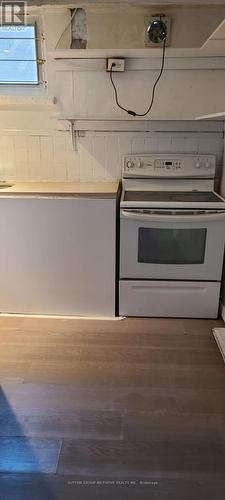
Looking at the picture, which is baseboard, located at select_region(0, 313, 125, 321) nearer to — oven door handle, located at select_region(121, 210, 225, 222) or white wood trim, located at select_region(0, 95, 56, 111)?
oven door handle, located at select_region(121, 210, 225, 222)

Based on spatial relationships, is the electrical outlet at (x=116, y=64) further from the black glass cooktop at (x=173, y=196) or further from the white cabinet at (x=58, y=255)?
the white cabinet at (x=58, y=255)

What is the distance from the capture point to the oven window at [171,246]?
2.31 m

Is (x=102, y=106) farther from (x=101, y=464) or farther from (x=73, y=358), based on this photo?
(x=101, y=464)

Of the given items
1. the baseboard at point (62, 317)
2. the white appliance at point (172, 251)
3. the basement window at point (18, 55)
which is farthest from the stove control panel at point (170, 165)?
the baseboard at point (62, 317)

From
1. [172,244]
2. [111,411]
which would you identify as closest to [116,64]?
[172,244]

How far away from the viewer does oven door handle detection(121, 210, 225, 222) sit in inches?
→ 88.4

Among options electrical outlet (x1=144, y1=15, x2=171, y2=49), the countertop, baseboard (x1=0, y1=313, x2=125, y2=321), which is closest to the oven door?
the countertop

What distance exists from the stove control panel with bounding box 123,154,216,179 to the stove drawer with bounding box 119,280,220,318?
0.82 m

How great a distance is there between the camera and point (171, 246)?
235 centimetres

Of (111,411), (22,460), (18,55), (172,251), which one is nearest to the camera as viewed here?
(22,460)

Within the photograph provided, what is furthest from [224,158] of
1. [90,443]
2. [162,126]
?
[90,443]

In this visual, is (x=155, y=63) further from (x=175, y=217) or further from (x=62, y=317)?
(x=62, y=317)

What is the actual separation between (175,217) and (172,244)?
19cm

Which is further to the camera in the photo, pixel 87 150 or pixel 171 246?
pixel 87 150
